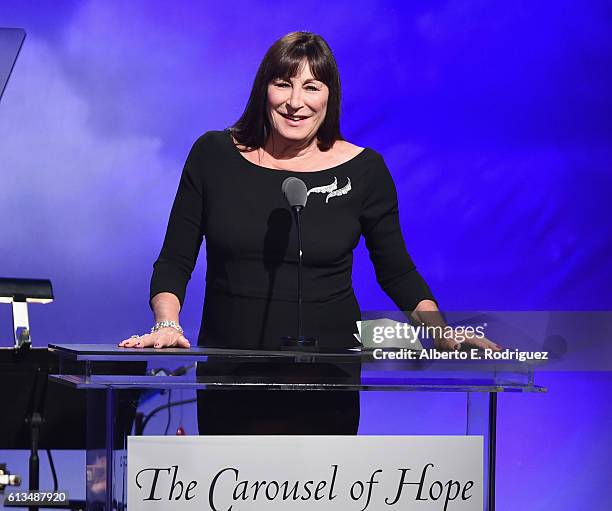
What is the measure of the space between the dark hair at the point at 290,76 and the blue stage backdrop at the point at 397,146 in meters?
1.77

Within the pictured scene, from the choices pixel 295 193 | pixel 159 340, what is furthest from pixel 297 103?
pixel 159 340

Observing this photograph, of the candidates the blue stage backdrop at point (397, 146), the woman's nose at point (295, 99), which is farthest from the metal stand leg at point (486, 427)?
the blue stage backdrop at point (397, 146)

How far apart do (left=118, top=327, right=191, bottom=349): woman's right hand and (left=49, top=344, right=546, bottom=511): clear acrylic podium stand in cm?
7

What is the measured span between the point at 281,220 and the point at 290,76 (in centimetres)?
35

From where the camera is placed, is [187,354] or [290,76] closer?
[187,354]

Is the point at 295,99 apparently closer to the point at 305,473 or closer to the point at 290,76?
the point at 290,76

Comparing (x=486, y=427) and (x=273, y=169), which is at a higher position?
(x=273, y=169)

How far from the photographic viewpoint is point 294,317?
2607mm

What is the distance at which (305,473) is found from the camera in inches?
72.2

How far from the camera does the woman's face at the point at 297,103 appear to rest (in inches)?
107

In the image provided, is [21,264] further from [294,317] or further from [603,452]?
[603,452]

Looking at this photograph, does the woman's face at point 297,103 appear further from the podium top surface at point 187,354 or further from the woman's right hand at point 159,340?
the podium top surface at point 187,354

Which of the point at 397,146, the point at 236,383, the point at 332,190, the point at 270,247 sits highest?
the point at 397,146

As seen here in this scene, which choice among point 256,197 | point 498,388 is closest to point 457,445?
point 498,388
